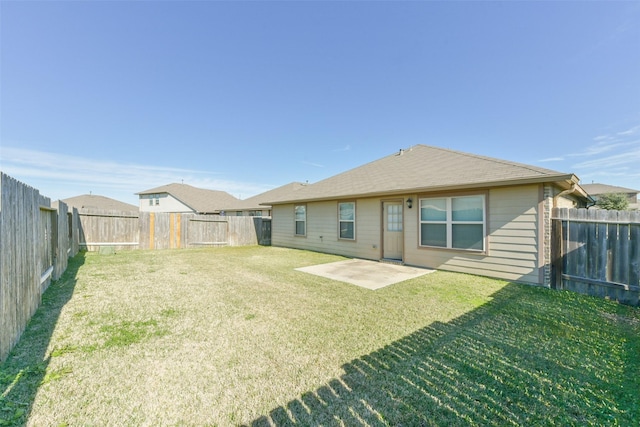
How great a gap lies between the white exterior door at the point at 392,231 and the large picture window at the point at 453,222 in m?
0.94

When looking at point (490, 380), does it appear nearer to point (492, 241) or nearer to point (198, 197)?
point (492, 241)

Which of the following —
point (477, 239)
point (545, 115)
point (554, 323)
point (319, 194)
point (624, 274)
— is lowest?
point (554, 323)

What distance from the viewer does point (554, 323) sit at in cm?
374

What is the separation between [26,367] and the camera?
2.44 m

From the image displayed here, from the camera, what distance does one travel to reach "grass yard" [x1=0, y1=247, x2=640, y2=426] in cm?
194

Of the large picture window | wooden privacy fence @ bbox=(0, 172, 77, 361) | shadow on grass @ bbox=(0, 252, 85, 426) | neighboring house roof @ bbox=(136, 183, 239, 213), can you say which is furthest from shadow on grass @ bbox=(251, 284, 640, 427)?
neighboring house roof @ bbox=(136, 183, 239, 213)

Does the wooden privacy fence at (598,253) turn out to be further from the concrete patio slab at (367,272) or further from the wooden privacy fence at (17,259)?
the wooden privacy fence at (17,259)

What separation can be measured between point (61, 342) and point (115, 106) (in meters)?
13.4

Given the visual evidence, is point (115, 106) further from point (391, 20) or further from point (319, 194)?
point (391, 20)

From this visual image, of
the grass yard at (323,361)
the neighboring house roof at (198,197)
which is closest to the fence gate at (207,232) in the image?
the grass yard at (323,361)

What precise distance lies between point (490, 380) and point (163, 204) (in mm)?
36892

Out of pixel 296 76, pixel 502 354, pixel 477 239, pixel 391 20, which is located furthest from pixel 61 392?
pixel 296 76

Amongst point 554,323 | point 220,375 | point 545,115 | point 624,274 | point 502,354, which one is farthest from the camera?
point 545,115

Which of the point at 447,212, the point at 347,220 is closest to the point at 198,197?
the point at 347,220
